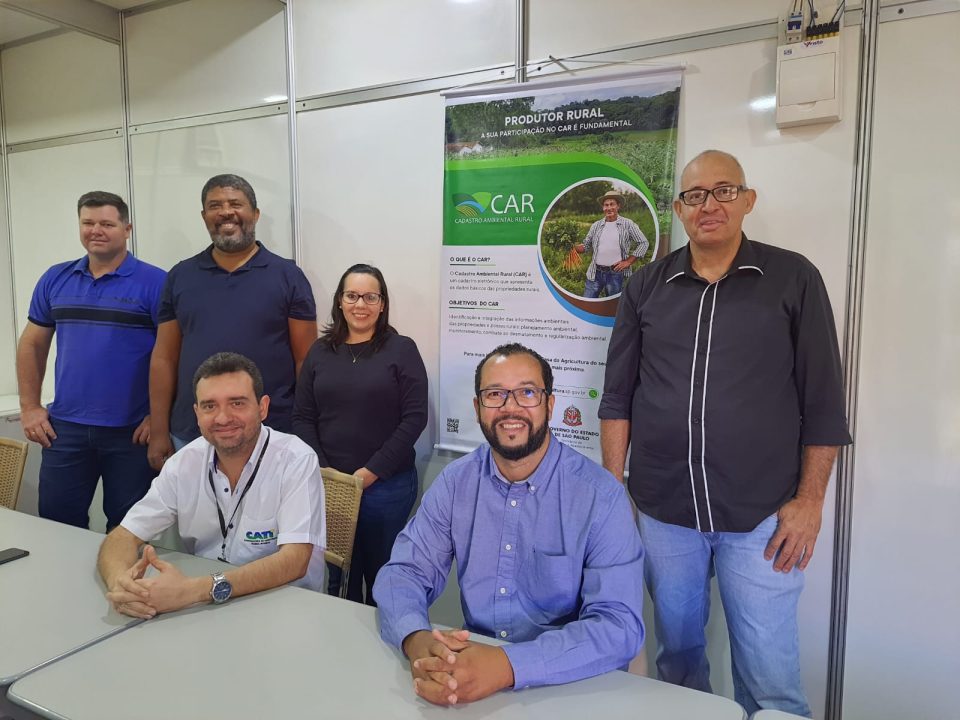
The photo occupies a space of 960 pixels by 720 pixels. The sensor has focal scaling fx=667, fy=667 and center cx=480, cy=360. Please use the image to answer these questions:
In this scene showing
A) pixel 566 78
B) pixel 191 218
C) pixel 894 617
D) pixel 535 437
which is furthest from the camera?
pixel 191 218

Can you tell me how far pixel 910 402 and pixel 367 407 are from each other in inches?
72.0

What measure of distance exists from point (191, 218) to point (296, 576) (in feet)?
8.31

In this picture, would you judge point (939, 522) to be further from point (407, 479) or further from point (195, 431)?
point (195, 431)

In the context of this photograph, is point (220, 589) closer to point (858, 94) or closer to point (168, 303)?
point (168, 303)

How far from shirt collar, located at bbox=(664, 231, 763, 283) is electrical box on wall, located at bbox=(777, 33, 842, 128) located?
49 cm

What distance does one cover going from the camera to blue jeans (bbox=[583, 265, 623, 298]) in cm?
247

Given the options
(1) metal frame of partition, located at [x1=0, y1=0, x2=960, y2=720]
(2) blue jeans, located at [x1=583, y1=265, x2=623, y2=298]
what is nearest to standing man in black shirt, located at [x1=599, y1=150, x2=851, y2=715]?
(1) metal frame of partition, located at [x1=0, y1=0, x2=960, y2=720]

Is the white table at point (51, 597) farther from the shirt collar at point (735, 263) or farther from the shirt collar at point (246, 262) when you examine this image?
the shirt collar at point (735, 263)

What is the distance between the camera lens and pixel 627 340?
6.82ft

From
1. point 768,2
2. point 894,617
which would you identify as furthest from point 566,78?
point 894,617

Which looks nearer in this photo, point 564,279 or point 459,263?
point 564,279

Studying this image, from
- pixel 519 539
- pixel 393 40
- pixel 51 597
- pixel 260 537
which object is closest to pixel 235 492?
pixel 260 537

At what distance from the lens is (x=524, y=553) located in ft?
4.90

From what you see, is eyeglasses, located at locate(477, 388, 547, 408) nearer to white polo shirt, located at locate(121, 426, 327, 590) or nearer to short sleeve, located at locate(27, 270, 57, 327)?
white polo shirt, located at locate(121, 426, 327, 590)
